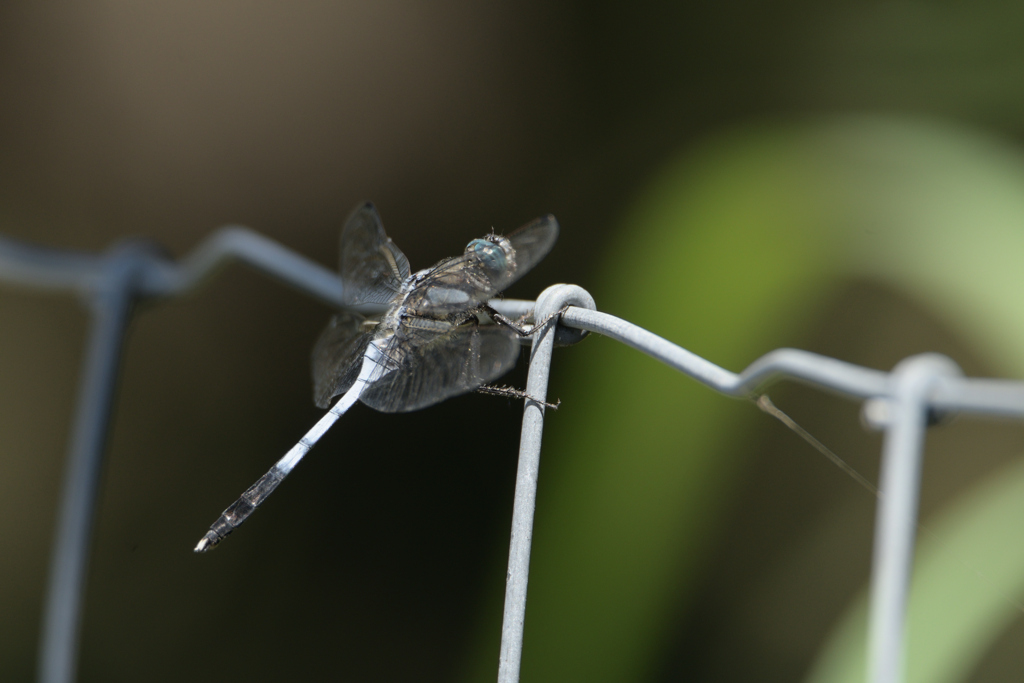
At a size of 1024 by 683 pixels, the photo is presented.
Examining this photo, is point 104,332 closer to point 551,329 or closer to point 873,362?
point 551,329

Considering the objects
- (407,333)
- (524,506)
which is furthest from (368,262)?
(524,506)

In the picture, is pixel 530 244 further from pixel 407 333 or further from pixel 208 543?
pixel 208 543

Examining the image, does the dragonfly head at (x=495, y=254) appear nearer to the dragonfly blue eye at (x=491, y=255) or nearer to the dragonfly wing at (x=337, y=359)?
the dragonfly blue eye at (x=491, y=255)

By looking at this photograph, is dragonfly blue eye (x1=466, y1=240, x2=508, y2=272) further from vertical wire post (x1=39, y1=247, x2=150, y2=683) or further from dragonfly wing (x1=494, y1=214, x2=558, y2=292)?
vertical wire post (x1=39, y1=247, x2=150, y2=683)

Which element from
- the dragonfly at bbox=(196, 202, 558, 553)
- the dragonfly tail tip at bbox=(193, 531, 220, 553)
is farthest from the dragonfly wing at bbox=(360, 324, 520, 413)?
the dragonfly tail tip at bbox=(193, 531, 220, 553)

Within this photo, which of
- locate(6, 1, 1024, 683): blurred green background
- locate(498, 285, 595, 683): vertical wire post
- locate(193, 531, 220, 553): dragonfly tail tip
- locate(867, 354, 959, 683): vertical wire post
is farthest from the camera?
locate(6, 1, 1024, 683): blurred green background
